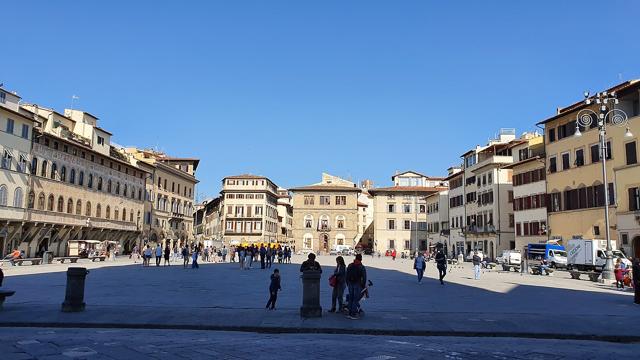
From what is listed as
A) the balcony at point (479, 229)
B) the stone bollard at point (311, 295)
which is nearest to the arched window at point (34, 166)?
the stone bollard at point (311, 295)

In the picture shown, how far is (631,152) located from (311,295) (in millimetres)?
34485

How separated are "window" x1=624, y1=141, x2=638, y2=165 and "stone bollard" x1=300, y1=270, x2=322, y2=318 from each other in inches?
1337

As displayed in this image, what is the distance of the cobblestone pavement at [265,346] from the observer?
336 inches

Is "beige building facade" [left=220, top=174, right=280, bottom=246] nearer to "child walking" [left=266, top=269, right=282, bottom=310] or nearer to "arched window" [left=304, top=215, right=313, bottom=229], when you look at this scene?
"arched window" [left=304, top=215, right=313, bottom=229]

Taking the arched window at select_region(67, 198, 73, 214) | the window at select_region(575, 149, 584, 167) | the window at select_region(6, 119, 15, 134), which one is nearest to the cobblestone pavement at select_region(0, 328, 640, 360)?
the window at select_region(6, 119, 15, 134)

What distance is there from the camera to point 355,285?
12.9 meters

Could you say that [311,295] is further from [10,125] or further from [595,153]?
[10,125]

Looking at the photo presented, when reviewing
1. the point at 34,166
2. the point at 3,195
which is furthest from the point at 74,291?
the point at 34,166

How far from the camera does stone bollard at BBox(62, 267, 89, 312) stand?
12719 mm

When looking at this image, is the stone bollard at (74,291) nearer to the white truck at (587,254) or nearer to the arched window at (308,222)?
the white truck at (587,254)

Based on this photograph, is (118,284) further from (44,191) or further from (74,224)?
(74,224)

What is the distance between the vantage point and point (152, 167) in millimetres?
70438

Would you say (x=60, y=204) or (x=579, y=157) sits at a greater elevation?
(x=579, y=157)

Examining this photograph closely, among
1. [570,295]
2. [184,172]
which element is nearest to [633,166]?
[570,295]
